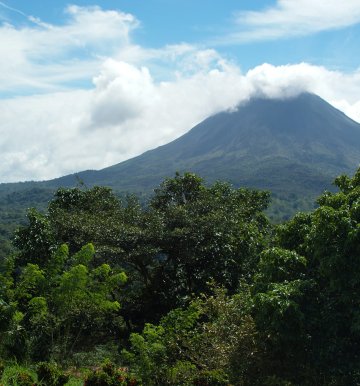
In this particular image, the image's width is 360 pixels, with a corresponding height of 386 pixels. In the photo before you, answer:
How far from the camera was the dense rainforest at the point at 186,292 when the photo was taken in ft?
28.3

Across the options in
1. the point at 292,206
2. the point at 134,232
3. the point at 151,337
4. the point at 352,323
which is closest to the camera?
the point at 352,323

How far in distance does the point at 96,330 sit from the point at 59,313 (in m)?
4.13

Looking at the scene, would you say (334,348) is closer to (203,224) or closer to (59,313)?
(59,313)

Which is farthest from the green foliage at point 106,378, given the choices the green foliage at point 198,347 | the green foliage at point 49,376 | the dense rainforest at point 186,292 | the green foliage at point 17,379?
the green foliage at point 198,347

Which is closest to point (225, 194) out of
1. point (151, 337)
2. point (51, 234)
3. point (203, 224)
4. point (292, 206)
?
point (203, 224)

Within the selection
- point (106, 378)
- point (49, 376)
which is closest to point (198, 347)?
point (106, 378)

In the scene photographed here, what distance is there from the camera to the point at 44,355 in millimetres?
12281

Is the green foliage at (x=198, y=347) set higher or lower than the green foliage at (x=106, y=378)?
lower

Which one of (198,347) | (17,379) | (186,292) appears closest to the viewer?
(17,379)

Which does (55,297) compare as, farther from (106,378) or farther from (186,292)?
(106,378)

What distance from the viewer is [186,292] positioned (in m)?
17.7

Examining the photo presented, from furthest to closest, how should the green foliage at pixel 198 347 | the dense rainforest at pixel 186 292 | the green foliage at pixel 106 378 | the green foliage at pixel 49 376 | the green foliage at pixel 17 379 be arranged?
the dense rainforest at pixel 186 292 < the green foliage at pixel 198 347 < the green foliage at pixel 49 376 < the green foliage at pixel 106 378 < the green foliage at pixel 17 379

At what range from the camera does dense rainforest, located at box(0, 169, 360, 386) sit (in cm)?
863

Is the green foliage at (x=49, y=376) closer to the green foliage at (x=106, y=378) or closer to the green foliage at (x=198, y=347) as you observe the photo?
the green foliage at (x=106, y=378)
